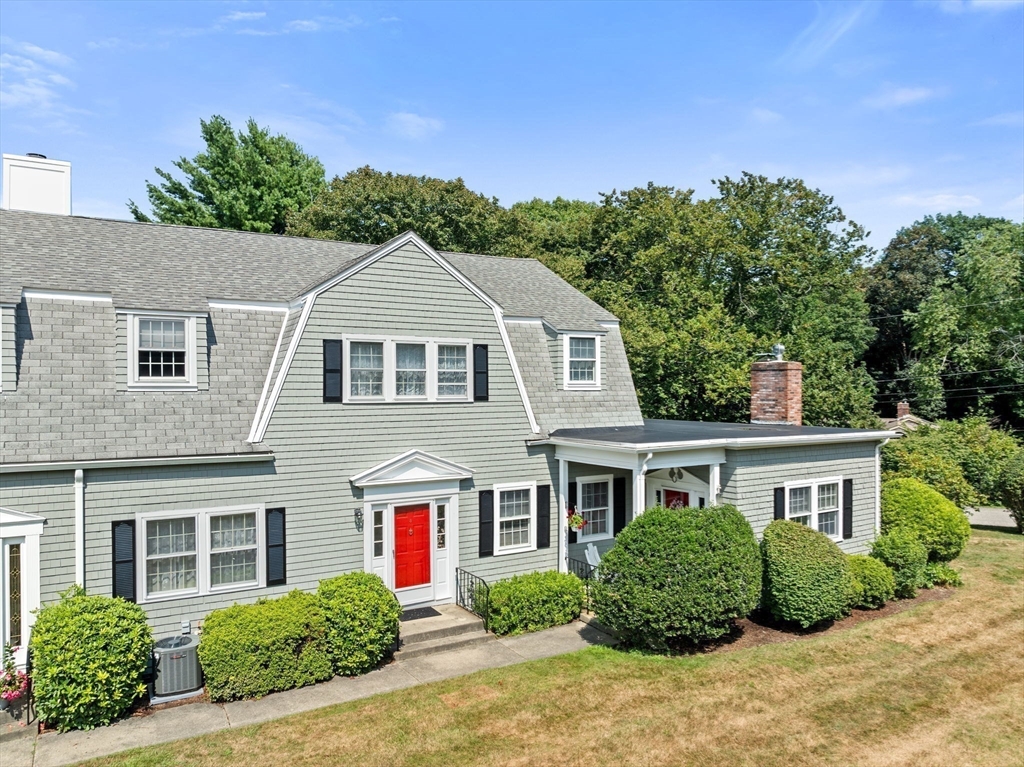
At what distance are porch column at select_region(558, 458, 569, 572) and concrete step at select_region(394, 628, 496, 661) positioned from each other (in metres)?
3.06

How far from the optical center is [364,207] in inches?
1248

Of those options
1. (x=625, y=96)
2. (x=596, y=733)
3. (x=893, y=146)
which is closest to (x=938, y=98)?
(x=893, y=146)

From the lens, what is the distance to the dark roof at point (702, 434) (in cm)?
1365

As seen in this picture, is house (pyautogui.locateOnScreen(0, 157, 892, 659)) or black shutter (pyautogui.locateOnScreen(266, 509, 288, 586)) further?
black shutter (pyautogui.locateOnScreen(266, 509, 288, 586))

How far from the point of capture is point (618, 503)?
54.8 feet

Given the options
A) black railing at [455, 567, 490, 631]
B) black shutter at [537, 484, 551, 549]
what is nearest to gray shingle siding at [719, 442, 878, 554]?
black shutter at [537, 484, 551, 549]

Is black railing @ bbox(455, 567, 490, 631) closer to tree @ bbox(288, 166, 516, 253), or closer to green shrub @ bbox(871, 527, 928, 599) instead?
green shrub @ bbox(871, 527, 928, 599)

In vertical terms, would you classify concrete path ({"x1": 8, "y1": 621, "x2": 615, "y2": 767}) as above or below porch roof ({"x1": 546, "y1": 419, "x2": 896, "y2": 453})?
below

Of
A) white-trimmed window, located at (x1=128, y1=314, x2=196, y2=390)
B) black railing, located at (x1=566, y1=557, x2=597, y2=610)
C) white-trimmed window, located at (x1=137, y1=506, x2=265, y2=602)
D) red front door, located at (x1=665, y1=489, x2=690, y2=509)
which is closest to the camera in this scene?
white-trimmed window, located at (x1=137, y1=506, x2=265, y2=602)

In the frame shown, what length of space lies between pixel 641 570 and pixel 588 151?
1780 cm

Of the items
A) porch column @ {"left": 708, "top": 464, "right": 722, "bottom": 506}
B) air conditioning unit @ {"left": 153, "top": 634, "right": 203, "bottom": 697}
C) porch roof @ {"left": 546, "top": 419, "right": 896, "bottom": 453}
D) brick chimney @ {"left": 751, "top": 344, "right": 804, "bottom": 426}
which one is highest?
brick chimney @ {"left": 751, "top": 344, "right": 804, "bottom": 426}

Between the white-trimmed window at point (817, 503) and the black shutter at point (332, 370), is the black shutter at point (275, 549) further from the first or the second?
the white-trimmed window at point (817, 503)

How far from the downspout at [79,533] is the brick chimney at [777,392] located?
52.8ft

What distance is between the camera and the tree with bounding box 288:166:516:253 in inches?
1241
